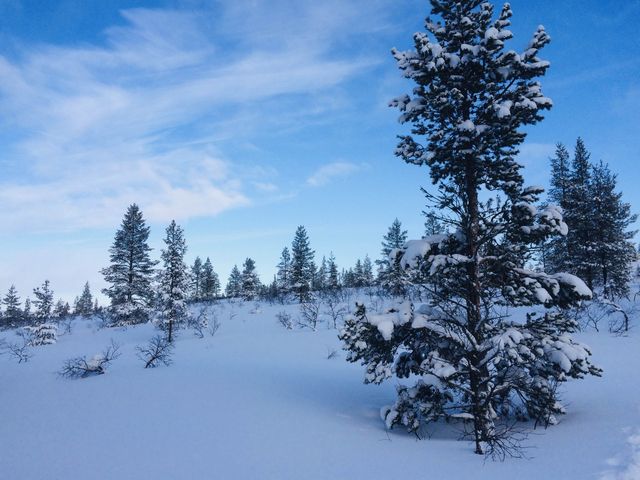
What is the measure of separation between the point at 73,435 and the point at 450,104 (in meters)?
10.8

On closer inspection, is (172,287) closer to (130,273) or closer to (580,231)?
(130,273)

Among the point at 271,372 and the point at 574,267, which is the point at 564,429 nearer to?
the point at 271,372

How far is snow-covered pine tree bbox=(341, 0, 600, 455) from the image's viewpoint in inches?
299

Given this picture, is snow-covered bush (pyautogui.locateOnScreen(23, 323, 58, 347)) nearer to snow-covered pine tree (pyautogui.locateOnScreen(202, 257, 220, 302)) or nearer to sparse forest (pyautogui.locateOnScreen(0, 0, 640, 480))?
sparse forest (pyautogui.locateOnScreen(0, 0, 640, 480))

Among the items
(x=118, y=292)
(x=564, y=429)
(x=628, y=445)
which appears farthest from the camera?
(x=118, y=292)

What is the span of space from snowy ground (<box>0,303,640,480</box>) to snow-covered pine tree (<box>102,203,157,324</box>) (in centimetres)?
2138

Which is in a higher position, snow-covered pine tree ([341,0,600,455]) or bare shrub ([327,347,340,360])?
snow-covered pine tree ([341,0,600,455])

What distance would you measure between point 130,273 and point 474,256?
34.9 metres

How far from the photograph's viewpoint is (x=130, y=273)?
3528 cm

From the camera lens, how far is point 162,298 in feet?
89.4

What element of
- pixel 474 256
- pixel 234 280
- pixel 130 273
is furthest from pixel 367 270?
pixel 474 256

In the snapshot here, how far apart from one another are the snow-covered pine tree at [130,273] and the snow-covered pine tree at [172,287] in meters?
7.73

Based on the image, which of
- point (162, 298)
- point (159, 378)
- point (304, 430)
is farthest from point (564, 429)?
point (162, 298)

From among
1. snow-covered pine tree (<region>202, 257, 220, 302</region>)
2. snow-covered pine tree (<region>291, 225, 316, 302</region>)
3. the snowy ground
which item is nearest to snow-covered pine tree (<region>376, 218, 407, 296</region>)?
snow-covered pine tree (<region>291, 225, 316, 302</region>)
